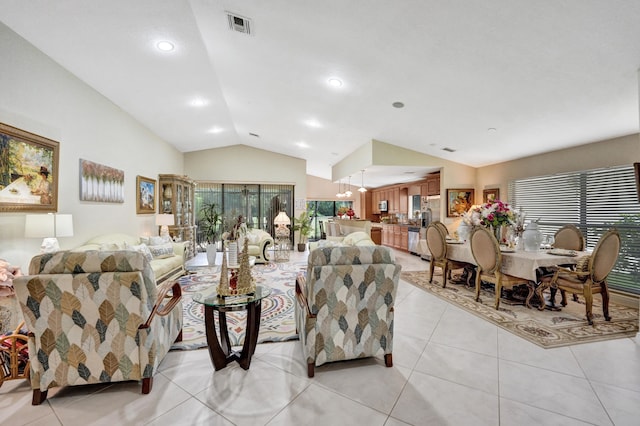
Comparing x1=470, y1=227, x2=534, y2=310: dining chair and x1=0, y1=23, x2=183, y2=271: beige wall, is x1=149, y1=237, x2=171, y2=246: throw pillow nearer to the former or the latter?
x1=0, y1=23, x2=183, y2=271: beige wall

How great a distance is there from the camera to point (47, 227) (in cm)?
274

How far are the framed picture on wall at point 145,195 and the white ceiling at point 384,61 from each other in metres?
1.30

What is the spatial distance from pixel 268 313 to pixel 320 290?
1659mm

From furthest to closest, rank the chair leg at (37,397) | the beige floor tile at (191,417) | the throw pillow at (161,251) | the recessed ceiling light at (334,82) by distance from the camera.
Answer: the throw pillow at (161,251) → the recessed ceiling light at (334,82) → the chair leg at (37,397) → the beige floor tile at (191,417)

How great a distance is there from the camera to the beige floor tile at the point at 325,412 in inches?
64.8

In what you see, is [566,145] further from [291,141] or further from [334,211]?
[334,211]

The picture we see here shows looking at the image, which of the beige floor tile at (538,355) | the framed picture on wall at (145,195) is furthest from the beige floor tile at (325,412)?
Result: the framed picture on wall at (145,195)

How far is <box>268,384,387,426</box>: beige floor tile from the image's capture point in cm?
165

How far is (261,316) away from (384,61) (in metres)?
3.32

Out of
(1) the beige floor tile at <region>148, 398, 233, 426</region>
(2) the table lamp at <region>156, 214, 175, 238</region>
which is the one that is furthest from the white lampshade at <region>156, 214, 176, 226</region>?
(1) the beige floor tile at <region>148, 398, 233, 426</region>

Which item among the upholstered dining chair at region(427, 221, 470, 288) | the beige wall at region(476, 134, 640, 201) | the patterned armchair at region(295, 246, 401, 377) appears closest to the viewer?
the patterned armchair at region(295, 246, 401, 377)

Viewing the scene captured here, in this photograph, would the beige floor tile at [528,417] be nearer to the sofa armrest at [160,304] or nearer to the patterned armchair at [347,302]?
the patterned armchair at [347,302]

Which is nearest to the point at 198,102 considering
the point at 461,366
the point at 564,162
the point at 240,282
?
the point at 240,282

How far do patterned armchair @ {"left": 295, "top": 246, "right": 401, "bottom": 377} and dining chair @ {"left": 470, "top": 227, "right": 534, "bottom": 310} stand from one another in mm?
2097
